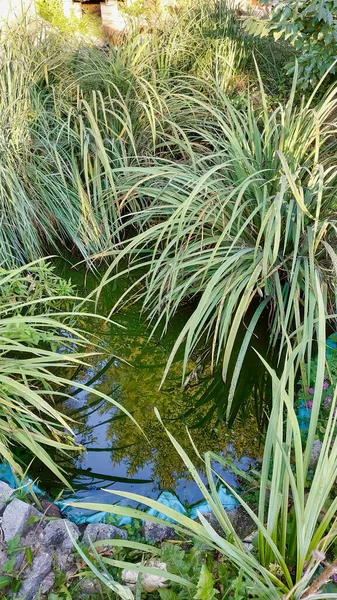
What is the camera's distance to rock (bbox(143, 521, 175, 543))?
161 centimetres

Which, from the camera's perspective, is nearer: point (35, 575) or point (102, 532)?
point (35, 575)

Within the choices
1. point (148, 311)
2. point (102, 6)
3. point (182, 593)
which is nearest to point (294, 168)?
point (148, 311)

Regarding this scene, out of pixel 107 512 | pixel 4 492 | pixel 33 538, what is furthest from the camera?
pixel 107 512

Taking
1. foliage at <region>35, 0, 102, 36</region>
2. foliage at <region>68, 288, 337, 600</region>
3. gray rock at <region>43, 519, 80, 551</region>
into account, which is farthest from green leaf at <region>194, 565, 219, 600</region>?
foliage at <region>35, 0, 102, 36</region>

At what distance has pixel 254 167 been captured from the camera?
245cm

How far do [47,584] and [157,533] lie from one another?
0.34m

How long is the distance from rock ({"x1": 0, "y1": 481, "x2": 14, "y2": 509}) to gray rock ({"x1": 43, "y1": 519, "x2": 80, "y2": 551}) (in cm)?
15

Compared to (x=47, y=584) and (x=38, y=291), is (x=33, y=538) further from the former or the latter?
(x=38, y=291)

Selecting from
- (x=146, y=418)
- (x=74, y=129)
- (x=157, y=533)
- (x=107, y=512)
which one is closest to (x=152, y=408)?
(x=146, y=418)

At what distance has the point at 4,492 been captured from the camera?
164 centimetres

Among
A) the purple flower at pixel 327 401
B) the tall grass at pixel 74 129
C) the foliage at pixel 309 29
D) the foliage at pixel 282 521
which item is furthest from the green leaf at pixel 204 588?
the foliage at pixel 309 29

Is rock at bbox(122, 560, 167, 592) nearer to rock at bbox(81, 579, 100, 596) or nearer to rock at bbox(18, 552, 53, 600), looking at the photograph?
rock at bbox(81, 579, 100, 596)

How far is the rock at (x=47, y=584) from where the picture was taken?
143cm

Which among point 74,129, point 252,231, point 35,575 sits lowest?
point 35,575
